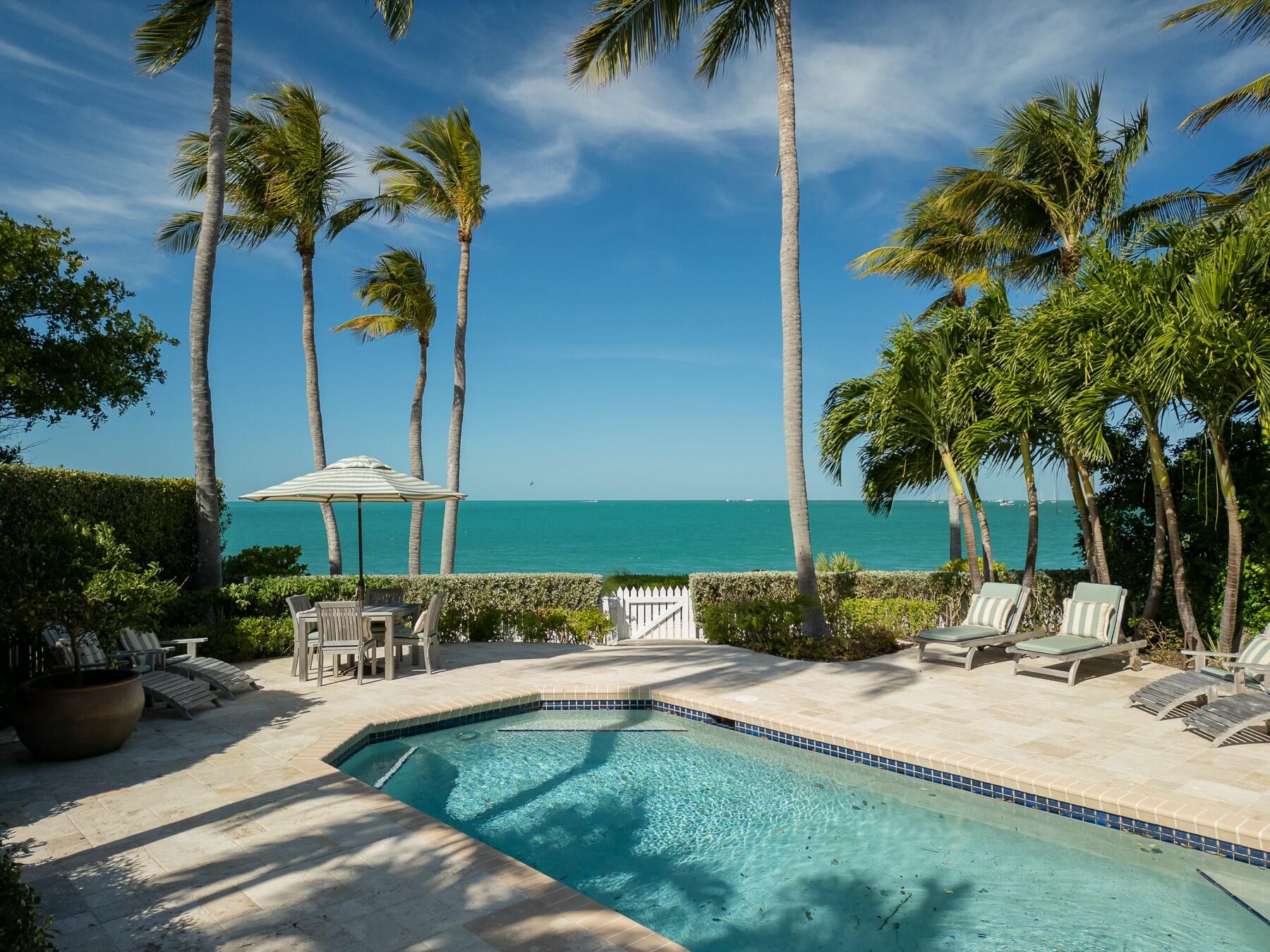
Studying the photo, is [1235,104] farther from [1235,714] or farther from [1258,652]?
[1235,714]

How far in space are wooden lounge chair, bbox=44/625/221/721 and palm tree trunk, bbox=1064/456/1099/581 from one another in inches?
445

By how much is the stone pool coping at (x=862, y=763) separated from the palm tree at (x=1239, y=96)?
37.9 feet

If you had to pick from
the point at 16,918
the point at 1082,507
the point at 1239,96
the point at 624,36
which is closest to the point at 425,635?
Answer: the point at 16,918

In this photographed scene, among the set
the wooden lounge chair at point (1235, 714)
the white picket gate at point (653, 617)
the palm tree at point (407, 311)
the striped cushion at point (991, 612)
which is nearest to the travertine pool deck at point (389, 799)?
the wooden lounge chair at point (1235, 714)

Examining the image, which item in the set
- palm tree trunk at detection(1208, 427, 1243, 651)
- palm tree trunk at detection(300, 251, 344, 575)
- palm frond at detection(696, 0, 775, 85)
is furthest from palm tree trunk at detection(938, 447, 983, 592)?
palm tree trunk at detection(300, 251, 344, 575)

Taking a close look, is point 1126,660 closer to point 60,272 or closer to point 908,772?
point 908,772

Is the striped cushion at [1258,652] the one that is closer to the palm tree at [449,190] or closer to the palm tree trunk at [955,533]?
the palm tree trunk at [955,533]

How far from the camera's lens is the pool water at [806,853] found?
156 inches

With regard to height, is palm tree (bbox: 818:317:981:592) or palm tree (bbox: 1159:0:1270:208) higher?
palm tree (bbox: 1159:0:1270:208)

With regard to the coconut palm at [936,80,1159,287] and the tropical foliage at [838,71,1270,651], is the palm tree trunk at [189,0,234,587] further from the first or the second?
the coconut palm at [936,80,1159,287]

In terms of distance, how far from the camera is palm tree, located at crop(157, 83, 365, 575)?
14062 millimetres

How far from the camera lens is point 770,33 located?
12297 mm

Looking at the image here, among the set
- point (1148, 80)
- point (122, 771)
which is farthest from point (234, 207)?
point (1148, 80)

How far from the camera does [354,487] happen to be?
941 centimetres
